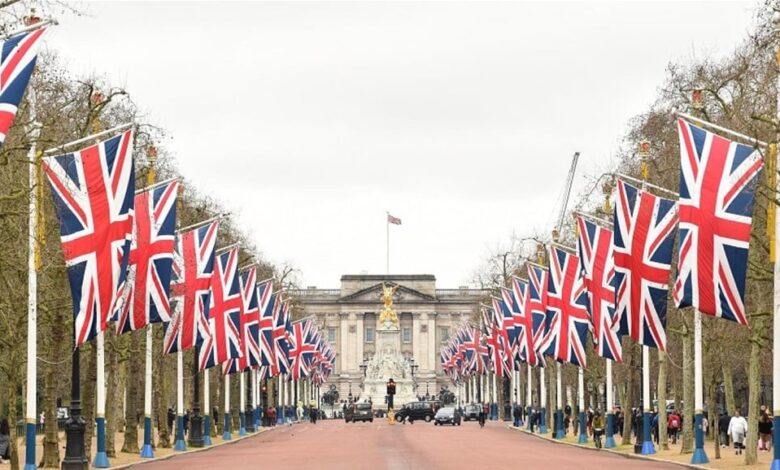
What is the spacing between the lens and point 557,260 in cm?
6681

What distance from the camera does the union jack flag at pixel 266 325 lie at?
3310 inches

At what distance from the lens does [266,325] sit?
85.9 metres

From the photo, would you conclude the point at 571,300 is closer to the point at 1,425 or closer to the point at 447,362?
the point at 1,425

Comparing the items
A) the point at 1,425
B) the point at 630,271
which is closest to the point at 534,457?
the point at 630,271

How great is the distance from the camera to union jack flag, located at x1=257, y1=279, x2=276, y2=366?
84081 mm

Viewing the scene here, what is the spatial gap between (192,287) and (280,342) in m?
41.8

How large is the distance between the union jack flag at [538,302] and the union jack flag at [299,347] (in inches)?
1541

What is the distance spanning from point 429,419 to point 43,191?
9364 centimetres

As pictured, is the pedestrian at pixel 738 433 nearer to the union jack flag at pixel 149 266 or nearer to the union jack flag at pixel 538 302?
the union jack flag at pixel 538 302

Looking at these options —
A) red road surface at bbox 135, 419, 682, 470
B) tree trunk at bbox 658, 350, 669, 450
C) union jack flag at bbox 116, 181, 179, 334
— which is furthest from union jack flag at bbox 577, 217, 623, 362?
union jack flag at bbox 116, 181, 179, 334

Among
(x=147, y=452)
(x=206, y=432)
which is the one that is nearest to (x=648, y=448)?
(x=147, y=452)

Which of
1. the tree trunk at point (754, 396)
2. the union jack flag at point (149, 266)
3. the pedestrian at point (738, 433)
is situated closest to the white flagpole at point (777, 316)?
the tree trunk at point (754, 396)

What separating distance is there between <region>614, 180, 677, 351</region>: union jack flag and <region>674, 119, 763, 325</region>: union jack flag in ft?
30.0

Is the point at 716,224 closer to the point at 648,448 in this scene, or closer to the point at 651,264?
the point at 651,264
